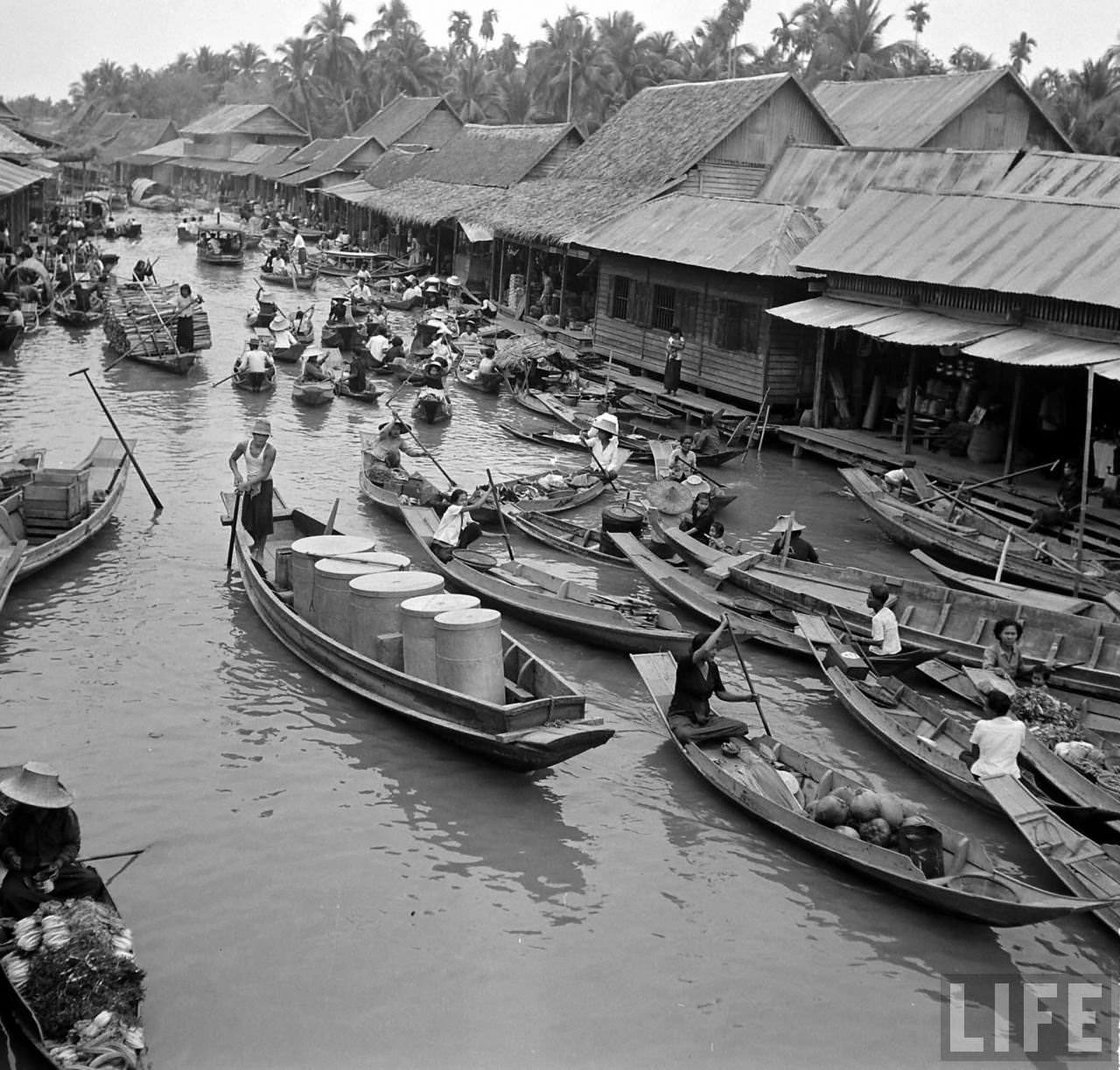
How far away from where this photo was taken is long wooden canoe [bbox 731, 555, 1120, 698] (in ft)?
41.0

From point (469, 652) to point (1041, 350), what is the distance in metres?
10.2

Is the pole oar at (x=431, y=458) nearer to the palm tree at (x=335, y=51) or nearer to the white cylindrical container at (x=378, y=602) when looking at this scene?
the white cylindrical container at (x=378, y=602)

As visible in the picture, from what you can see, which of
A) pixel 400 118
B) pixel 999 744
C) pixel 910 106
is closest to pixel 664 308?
pixel 910 106

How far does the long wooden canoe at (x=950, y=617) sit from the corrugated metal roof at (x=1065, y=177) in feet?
32.8

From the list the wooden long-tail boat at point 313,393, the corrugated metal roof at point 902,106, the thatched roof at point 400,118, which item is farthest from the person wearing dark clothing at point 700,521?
the thatched roof at point 400,118

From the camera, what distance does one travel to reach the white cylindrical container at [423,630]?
11.4 meters

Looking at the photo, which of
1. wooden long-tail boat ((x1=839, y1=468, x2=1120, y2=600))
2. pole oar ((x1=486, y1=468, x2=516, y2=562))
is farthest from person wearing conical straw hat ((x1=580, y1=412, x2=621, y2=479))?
wooden long-tail boat ((x1=839, y1=468, x2=1120, y2=600))

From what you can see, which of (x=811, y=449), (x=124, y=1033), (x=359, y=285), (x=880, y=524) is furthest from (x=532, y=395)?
(x=124, y=1033)

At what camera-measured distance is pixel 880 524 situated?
59.2ft

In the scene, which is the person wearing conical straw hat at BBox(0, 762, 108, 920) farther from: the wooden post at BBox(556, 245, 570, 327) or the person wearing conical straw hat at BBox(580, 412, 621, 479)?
the wooden post at BBox(556, 245, 570, 327)

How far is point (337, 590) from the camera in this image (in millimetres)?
12500

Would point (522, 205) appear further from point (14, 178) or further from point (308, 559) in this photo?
point (308, 559)

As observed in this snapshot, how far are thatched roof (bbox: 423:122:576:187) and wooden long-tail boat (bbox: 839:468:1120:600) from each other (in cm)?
2528

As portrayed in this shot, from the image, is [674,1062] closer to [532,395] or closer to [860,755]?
[860,755]
